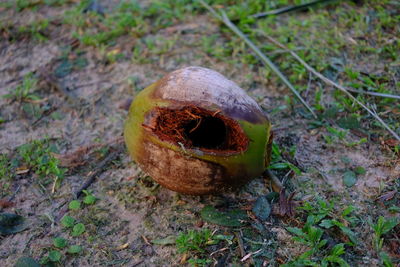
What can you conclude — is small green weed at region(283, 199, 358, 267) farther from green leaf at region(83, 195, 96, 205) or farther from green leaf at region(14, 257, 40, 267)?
green leaf at region(14, 257, 40, 267)

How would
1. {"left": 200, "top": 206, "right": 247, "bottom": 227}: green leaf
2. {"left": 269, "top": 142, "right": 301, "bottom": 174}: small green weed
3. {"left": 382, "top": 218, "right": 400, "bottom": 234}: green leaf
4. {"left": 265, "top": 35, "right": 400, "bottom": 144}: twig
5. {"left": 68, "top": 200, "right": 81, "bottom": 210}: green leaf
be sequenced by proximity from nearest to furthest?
1. {"left": 382, "top": 218, "right": 400, "bottom": 234}: green leaf
2. {"left": 200, "top": 206, "right": 247, "bottom": 227}: green leaf
3. {"left": 68, "top": 200, "right": 81, "bottom": 210}: green leaf
4. {"left": 269, "top": 142, "right": 301, "bottom": 174}: small green weed
5. {"left": 265, "top": 35, "right": 400, "bottom": 144}: twig

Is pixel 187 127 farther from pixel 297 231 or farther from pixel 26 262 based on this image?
pixel 26 262

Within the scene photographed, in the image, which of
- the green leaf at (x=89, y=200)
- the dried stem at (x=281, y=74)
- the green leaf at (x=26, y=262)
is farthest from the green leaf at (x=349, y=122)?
the green leaf at (x=26, y=262)

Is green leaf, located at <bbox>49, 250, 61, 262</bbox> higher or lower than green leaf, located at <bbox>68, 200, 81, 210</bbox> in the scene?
lower

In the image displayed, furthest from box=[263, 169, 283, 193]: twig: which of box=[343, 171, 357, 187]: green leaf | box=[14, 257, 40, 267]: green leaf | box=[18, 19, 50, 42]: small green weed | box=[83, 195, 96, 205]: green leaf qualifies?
→ box=[18, 19, 50, 42]: small green weed

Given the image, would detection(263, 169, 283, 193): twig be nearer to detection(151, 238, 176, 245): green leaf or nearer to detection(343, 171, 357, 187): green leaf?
detection(343, 171, 357, 187): green leaf

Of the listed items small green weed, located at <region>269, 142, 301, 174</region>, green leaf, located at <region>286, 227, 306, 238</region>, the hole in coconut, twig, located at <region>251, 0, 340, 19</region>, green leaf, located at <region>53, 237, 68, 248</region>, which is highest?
the hole in coconut

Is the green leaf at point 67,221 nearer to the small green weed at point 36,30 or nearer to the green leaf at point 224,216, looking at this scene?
the green leaf at point 224,216

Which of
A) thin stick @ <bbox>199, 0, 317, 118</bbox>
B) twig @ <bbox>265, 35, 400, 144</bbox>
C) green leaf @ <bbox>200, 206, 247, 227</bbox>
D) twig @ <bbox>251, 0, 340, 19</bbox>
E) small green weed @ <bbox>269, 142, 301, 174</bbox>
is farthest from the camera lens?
twig @ <bbox>251, 0, 340, 19</bbox>

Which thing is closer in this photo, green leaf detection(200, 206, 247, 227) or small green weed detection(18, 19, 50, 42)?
green leaf detection(200, 206, 247, 227)
